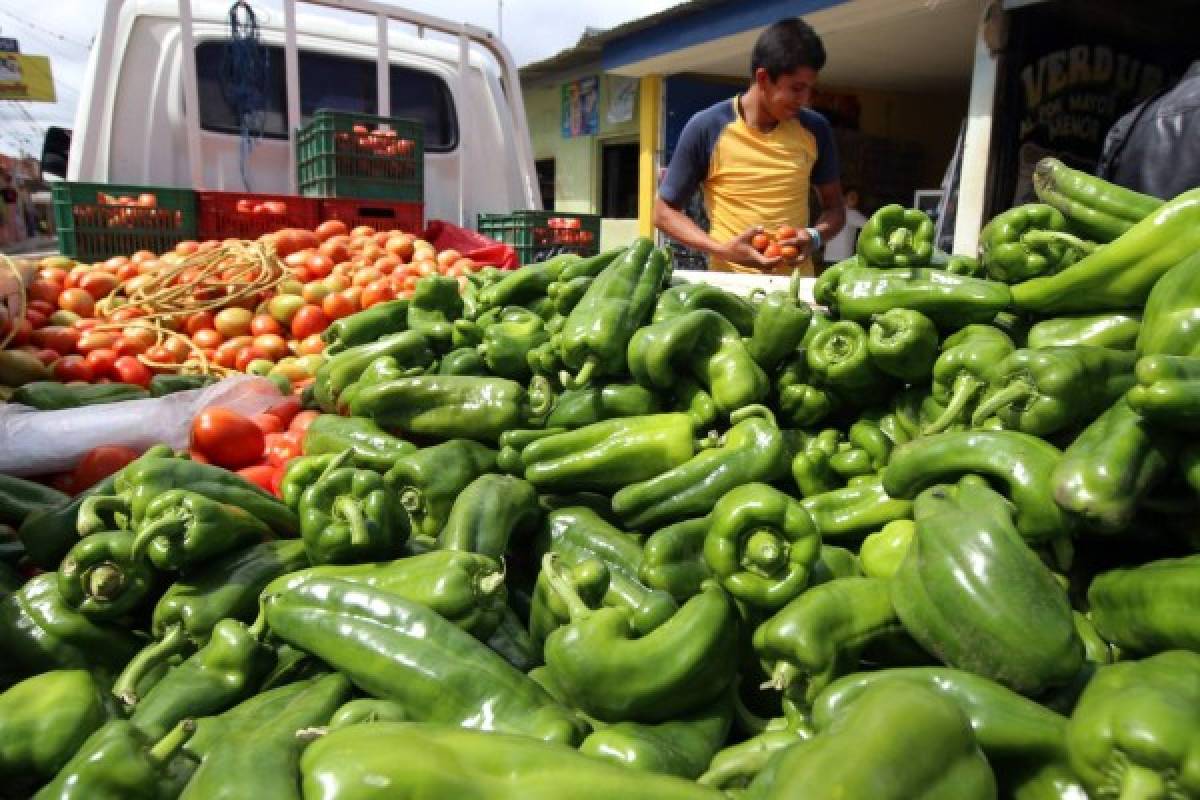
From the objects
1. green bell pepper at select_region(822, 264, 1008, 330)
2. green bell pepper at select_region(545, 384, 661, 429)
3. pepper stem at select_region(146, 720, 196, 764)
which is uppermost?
green bell pepper at select_region(822, 264, 1008, 330)

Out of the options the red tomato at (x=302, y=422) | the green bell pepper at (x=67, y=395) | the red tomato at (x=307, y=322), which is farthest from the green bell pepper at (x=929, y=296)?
the red tomato at (x=307, y=322)

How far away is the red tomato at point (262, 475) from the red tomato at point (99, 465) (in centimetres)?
53

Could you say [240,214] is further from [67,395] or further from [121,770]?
[121,770]

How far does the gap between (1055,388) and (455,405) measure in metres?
1.89

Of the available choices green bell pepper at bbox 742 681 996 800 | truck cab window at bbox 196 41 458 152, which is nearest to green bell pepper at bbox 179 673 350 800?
green bell pepper at bbox 742 681 996 800

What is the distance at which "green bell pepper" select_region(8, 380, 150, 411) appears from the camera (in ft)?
14.5

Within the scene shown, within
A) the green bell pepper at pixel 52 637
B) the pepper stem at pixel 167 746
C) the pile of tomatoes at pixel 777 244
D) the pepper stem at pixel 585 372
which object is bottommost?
the green bell pepper at pixel 52 637

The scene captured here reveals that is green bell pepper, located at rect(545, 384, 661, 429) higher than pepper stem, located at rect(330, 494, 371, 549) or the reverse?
higher

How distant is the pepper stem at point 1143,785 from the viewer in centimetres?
135

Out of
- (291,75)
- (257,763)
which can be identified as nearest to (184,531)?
(257,763)

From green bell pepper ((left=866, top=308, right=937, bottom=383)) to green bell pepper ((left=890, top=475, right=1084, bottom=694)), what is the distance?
711 mm

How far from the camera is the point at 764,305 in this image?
2.92 meters

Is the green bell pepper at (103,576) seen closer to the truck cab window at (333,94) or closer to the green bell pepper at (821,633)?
the green bell pepper at (821,633)

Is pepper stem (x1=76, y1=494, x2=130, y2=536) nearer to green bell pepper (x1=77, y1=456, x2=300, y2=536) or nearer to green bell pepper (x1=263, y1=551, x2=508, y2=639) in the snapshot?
green bell pepper (x1=77, y1=456, x2=300, y2=536)
